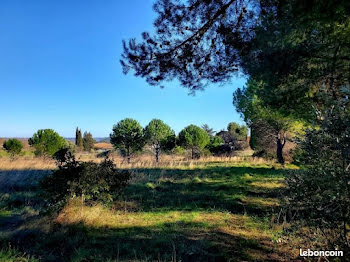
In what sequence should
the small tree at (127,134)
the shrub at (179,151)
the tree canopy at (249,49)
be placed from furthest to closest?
the shrub at (179,151), the small tree at (127,134), the tree canopy at (249,49)

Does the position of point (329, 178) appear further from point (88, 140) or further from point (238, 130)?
point (88, 140)

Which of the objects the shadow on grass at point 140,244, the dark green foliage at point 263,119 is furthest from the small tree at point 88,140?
the shadow on grass at point 140,244

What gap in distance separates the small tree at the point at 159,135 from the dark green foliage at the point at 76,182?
66.3ft

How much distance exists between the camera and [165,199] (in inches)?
297

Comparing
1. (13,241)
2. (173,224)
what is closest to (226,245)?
(173,224)

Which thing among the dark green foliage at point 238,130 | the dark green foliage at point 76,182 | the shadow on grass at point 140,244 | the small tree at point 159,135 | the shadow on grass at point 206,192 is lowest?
the shadow on grass at point 140,244

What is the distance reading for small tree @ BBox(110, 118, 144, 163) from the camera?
25500 mm

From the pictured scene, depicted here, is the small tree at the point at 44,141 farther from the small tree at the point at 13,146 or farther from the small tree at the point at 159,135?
the small tree at the point at 159,135

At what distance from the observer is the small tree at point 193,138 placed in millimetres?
25609

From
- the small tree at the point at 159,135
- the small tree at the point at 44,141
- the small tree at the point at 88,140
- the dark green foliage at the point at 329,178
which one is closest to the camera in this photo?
the dark green foliage at the point at 329,178

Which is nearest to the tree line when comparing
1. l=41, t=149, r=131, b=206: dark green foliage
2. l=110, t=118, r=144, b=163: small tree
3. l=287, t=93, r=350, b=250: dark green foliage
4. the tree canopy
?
l=110, t=118, r=144, b=163: small tree

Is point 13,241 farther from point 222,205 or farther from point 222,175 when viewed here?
point 222,175

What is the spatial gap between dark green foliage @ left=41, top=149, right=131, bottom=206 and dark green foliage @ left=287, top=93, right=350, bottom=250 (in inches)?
186

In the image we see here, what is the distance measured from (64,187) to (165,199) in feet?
10.7
